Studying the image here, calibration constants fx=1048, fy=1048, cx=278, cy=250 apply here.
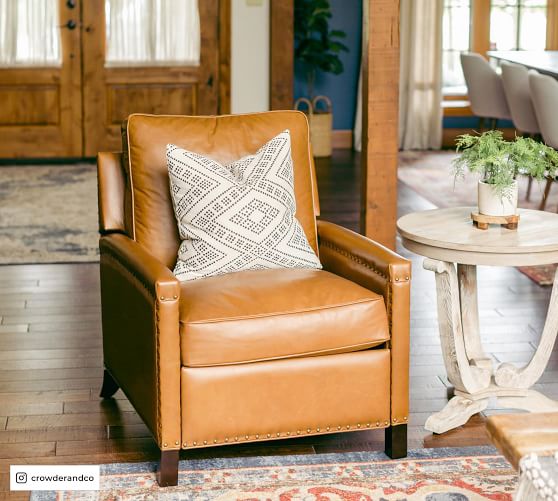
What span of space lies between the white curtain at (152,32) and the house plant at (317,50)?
891 millimetres

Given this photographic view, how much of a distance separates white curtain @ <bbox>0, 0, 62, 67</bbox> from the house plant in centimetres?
195

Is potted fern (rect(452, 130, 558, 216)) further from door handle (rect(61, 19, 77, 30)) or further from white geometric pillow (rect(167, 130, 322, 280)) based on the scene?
door handle (rect(61, 19, 77, 30))

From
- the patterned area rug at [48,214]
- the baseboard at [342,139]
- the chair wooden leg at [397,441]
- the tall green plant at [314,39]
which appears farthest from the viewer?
the baseboard at [342,139]

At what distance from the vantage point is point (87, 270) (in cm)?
520

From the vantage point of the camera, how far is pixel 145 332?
2.92 meters

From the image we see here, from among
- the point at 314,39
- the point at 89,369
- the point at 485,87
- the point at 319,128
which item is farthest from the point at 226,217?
the point at 314,39

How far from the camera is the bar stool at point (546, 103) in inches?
235

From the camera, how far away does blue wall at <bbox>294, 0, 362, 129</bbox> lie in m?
8.95

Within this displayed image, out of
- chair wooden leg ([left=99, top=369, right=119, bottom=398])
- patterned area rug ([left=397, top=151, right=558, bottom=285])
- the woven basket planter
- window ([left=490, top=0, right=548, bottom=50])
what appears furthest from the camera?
window ([left=490, top=0, right=548, bottom=50])

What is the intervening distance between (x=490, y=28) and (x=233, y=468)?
23.5ft

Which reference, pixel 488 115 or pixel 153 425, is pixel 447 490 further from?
pixel 488 115

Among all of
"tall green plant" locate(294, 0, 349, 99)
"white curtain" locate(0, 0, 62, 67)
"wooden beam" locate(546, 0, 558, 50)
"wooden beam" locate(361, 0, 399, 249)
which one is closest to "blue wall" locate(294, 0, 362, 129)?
"tall green plant" locate(294, 0, 349, 99)

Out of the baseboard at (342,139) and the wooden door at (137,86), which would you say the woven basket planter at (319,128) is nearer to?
the baseboard at (342,139)

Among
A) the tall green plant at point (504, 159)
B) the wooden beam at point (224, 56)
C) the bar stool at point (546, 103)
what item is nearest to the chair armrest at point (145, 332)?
the tall green plant at point (504, 159)
